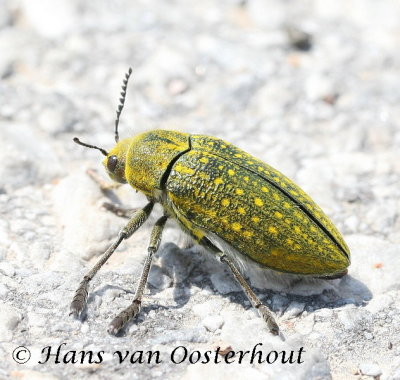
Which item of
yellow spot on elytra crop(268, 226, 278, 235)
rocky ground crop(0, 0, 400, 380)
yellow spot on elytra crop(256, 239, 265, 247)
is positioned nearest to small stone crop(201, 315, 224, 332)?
rocky ground crop(0, 0, 400, 380)

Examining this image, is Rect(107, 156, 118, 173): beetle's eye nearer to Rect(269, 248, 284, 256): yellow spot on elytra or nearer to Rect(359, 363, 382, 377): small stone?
Rect(269, 248, 284, 256): yellow spot on elytra

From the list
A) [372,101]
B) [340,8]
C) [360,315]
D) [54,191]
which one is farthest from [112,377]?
[340,8]

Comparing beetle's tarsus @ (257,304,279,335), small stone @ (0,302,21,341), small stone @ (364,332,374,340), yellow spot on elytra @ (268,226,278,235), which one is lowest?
small stone @ (0,302,21,341)

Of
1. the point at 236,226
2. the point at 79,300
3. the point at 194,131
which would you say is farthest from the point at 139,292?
the point at 194,131

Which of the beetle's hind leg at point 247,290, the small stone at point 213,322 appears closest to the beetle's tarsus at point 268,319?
the beetle's hind leg at point 247,290

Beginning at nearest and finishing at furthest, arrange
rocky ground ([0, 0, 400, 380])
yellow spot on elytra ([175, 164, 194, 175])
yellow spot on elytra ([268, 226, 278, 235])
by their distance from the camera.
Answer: rocky ground ([0, 0, 400, 380]) → yellow spot on elytra ([268, 226, 278, 235]) → yellow spot on elytra ([175, 164, 194, 175])

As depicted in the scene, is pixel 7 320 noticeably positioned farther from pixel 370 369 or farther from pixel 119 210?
pixel 370 369

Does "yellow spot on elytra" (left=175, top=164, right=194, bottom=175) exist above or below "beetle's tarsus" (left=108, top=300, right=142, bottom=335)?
above

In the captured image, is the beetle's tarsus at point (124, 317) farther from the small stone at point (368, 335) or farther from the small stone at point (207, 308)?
the small stone at point (368, 335)
